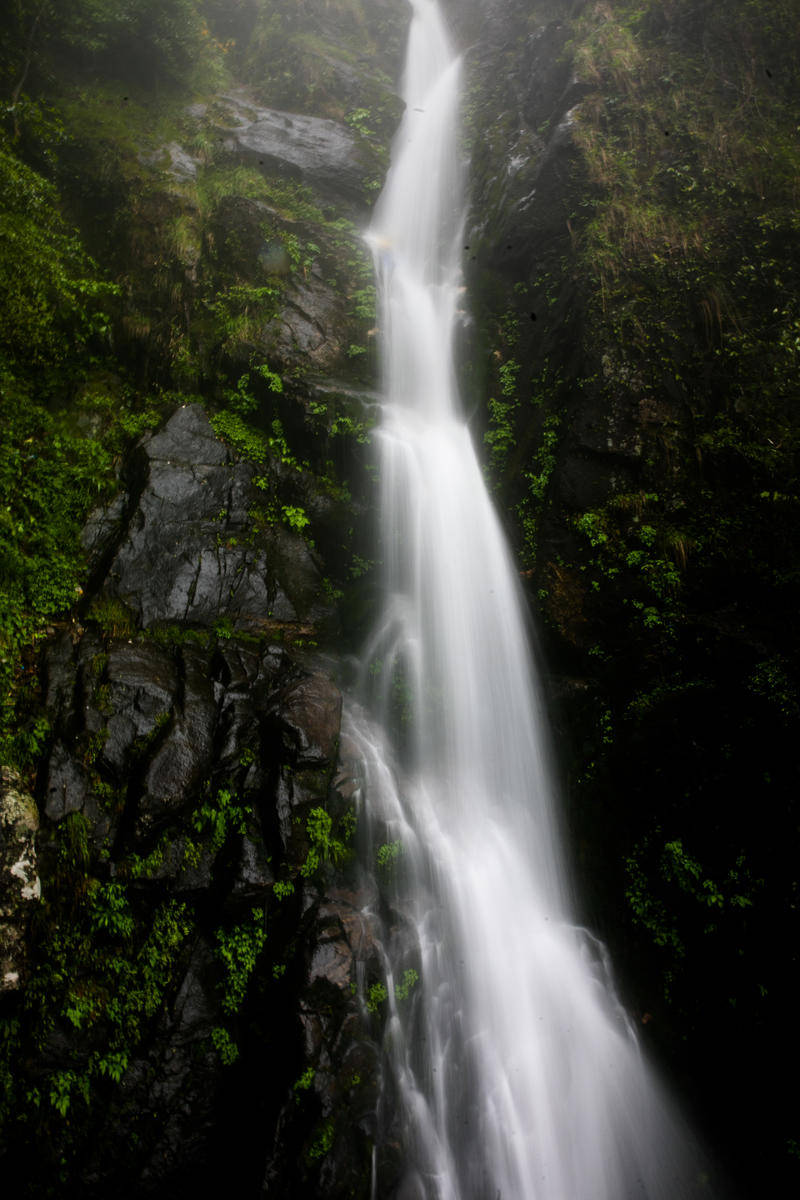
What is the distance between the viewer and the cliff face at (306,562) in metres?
4.61

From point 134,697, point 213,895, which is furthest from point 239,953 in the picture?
point 134,697

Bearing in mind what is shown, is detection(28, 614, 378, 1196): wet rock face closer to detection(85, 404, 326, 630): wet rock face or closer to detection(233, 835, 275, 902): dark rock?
detection(233, 835, 275, 902): dark rock

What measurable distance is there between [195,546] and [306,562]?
1.62 meters

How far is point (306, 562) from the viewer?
7934mm

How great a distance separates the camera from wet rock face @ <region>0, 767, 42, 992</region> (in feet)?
13.7

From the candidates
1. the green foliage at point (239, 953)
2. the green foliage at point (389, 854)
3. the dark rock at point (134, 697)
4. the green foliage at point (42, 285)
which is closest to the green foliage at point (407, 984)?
the green foliage at point (389, 854)

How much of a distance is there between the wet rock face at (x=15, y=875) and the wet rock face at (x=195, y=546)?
2236 millimetres

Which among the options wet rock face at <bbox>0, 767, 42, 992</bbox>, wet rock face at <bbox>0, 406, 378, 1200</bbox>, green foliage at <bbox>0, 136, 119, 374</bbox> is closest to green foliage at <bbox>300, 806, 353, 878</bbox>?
wet rock face at <bbox>0, 406, 378, 1200</bbox>

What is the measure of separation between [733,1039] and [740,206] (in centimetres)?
1087

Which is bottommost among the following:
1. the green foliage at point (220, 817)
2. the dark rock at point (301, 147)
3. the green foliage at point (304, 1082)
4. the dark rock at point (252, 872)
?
the green foliage at point (304, 1082)

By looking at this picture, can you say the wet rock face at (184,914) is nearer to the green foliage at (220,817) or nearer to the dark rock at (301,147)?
the green foliage at (220,817)

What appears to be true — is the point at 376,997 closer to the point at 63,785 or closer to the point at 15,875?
the point at 15,875

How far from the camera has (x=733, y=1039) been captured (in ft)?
16.3

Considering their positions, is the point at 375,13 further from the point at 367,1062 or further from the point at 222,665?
the point at 367,1062
